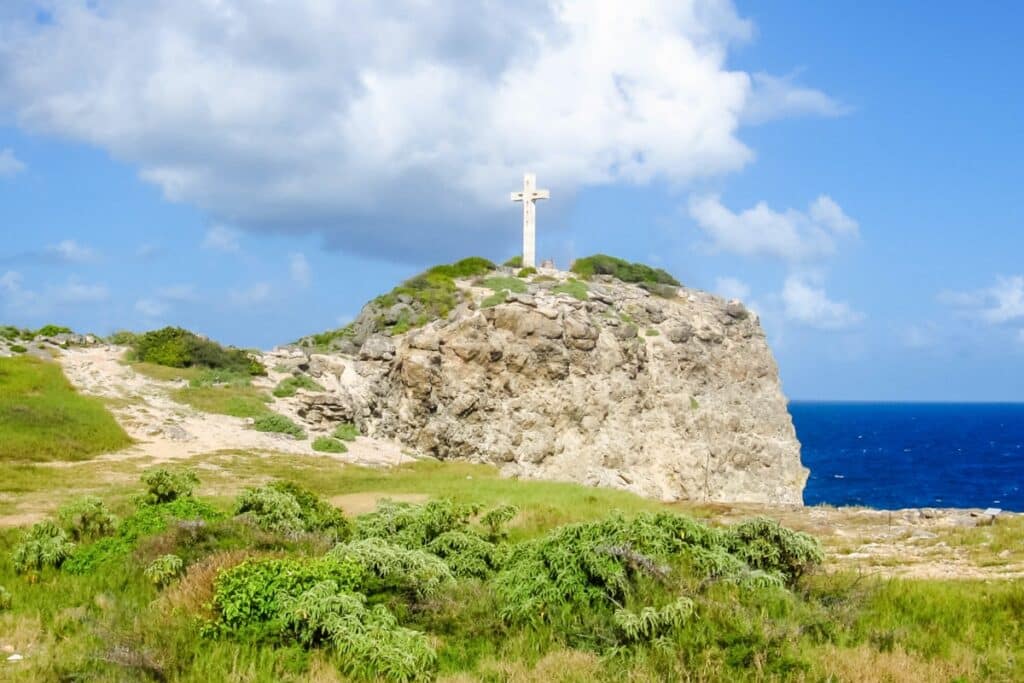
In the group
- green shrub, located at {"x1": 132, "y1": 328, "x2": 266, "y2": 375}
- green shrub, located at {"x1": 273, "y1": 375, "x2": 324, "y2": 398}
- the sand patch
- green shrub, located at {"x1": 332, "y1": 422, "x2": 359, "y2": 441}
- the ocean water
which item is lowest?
the ocean water

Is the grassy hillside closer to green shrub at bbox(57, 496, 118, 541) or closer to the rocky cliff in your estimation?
green shrub at bbox(57, 496, 118, 541)

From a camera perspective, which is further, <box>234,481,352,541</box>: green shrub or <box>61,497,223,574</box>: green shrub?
<box>234,481,352,541</box>: green shrub

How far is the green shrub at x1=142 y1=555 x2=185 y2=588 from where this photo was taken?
35.2 feet

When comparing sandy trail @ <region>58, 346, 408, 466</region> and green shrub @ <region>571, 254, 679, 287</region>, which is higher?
green shrub @ <region>571, 254, 679, 287</region>

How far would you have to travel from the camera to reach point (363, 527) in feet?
43.0

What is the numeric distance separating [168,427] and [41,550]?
21.7m

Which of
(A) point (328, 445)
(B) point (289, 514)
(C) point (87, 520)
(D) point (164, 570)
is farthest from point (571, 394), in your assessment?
(D) point (164, 570)

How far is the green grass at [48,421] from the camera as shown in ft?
90.4

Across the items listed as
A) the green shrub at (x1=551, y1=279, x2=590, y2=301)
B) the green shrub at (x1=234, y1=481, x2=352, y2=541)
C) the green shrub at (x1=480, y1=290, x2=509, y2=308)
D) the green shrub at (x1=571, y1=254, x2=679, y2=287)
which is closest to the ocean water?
the green shrub at (x1=571, y1=254, x2=679, y2=287)

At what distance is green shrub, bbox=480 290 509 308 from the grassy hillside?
1181 inches

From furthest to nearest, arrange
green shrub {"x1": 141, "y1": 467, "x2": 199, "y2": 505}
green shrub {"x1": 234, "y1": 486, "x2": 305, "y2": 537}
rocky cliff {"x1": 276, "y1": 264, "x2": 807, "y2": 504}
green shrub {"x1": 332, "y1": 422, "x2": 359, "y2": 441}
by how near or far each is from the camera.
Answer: rocky cliff {"x1": 276, "y1": 264, "x2": 807, "y2": 504}, green shrub {"x1": 332, "y1": 422, "x2": 359, "y2": 441}, green shrub {"x1": 141, "y1": 467, "x2": 199, "y2": 505}, green shrub {"x1": 234, "y1": 486, "x2": 305, "y2": 537}

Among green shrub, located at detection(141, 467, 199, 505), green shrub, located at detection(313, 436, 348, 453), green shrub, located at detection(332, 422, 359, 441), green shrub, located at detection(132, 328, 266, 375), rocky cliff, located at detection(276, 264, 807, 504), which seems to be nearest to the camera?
green shrub, located at detection(141, 467, 199, 505)

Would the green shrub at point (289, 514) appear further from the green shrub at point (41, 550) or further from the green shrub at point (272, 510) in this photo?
the green shrub at point (41, 550)

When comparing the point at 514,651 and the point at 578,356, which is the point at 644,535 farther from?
the point at 578,356
